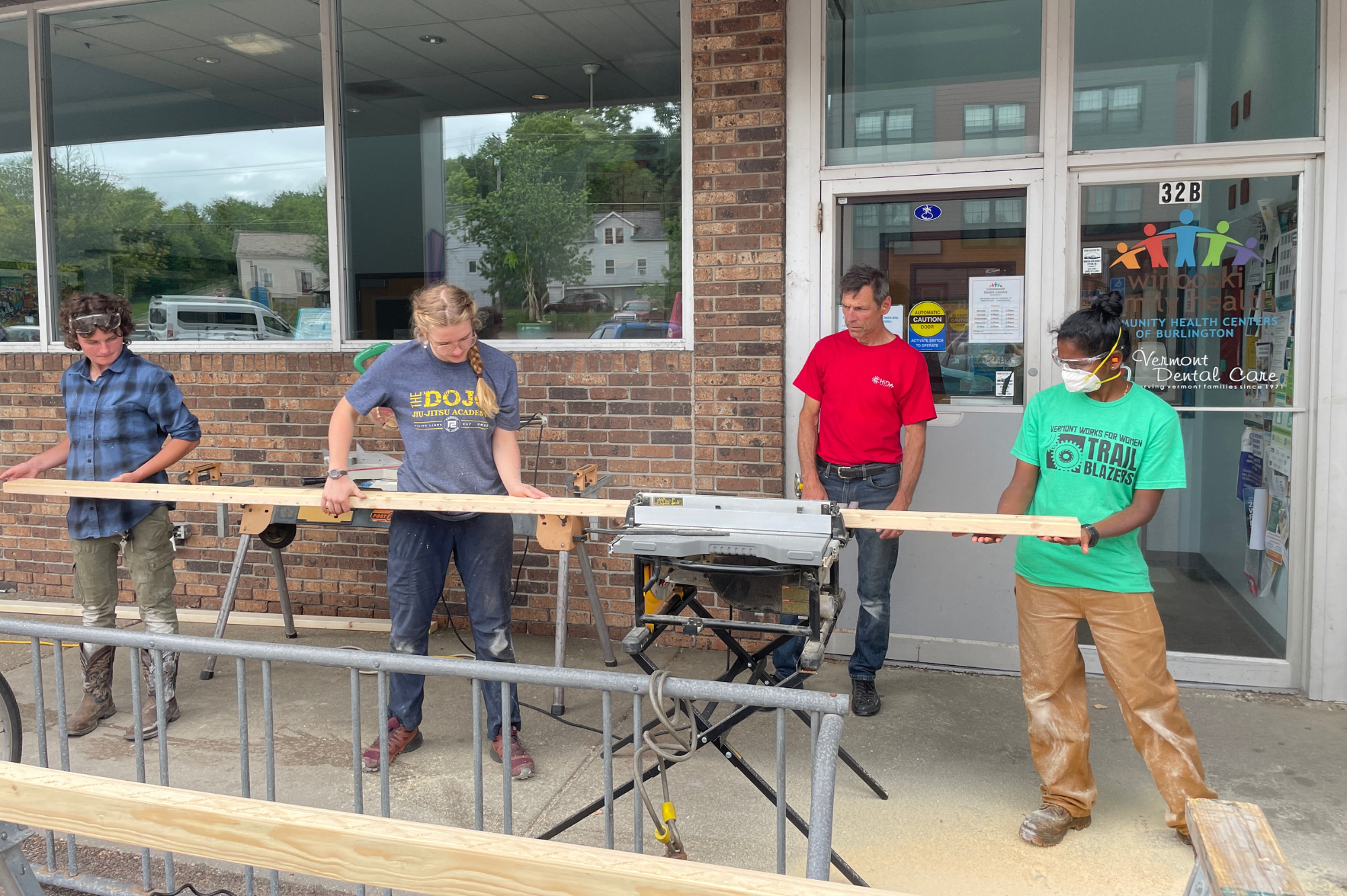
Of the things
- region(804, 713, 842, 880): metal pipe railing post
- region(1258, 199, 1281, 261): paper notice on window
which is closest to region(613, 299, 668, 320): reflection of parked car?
region(1258, 199, 1281, 261): paper notice on window

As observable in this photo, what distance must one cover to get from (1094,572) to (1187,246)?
7.04 feet

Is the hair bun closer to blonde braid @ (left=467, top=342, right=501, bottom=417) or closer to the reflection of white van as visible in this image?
blonde braid @ (left=467, top=342, right=501, bottom=417)

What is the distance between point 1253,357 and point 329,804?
4391 millimetres

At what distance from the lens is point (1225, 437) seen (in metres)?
4.76

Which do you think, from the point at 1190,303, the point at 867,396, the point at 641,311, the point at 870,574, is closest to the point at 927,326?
the point at 867,396

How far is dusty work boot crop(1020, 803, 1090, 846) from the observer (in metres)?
3.39

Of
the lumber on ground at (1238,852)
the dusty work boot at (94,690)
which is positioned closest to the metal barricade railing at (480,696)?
the lumber on ground at (1238,852)

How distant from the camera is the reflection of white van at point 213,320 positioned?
6043 millimetres

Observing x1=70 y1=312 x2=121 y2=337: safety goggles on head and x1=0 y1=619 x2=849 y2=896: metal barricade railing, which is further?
x1=70 y1=312 x2=121 y2=337: safety goggles on head

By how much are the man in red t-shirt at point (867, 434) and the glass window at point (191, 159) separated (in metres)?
3.13

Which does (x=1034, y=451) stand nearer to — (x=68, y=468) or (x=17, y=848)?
(x=17, y=848)

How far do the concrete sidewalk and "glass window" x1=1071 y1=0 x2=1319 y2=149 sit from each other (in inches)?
103

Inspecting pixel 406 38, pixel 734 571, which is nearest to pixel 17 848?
pixel 734 571

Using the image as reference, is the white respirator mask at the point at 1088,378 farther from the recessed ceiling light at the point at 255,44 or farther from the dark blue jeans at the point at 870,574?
the recessed ceiling light at the point at 255,44
